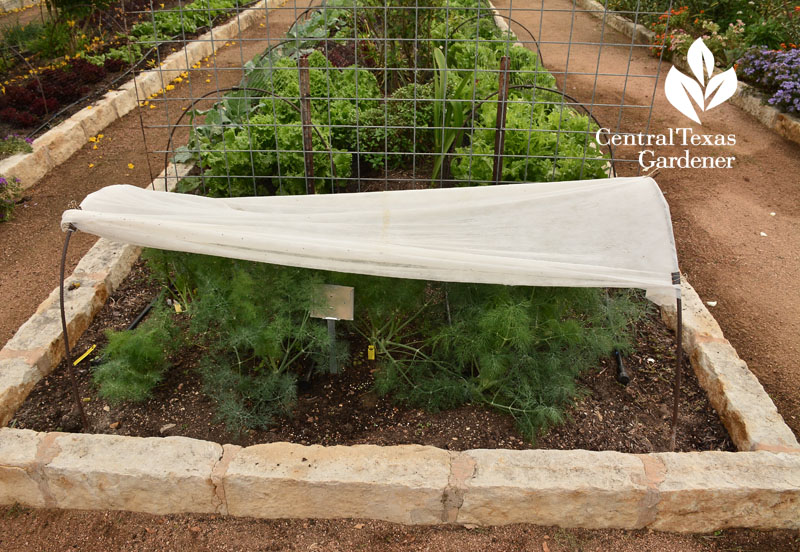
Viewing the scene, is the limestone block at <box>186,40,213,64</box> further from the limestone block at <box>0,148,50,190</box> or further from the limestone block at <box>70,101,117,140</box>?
the limestone block at <box>0,148,50,190</box>

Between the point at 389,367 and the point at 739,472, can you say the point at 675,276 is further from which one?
the point at 389,367

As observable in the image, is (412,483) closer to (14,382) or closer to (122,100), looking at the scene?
(14,382)

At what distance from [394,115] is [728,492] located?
3549mm

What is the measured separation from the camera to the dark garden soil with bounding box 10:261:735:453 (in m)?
2.92

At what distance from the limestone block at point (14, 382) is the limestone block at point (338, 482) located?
118cm

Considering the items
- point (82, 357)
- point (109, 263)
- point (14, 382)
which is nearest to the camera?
point (14, 382)

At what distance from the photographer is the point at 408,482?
8.20 feet

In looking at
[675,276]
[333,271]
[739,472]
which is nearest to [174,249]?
[333,271]

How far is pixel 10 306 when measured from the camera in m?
3.88

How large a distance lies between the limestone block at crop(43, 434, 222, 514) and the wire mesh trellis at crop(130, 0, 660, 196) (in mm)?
1691

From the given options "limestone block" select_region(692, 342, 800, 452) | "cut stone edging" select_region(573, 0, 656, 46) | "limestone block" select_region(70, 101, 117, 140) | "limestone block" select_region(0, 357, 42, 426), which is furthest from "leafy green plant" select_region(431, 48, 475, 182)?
"cut stone edging" select_region(573, 0, 656, 46)

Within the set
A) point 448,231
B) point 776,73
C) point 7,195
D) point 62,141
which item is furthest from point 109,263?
point 776,73
